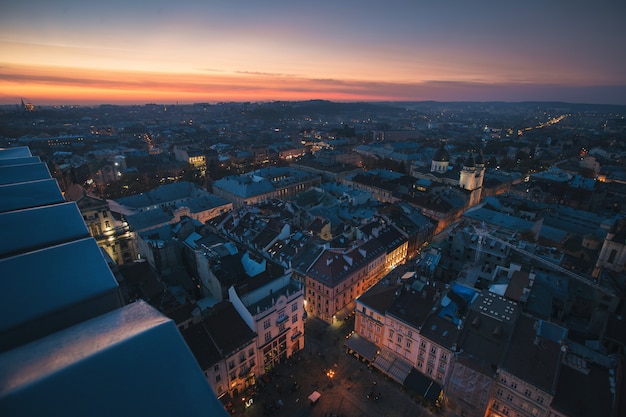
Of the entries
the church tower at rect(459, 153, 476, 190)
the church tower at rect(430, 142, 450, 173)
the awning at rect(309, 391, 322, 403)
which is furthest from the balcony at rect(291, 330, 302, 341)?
the church tower at rect(430, 142, 450, 173)

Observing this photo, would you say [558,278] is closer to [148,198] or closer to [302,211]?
[302,211]

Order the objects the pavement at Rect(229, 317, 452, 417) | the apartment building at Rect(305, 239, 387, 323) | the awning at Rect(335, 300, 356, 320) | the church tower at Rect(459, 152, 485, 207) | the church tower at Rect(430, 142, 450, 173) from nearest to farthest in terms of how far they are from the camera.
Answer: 1. the pavement at Rect(229, 317, 452, 417)
2. the apartment building at Rect(305, 239, 387, 323)
3. the awning at Rect(335, 300, 356, 320)
4. the church tower at Rect(459, 152, 485, 207)
5. the church tower at Rect(430, 142, 450, 173)

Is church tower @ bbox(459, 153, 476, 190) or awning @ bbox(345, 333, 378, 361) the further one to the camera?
church tower @ bbox(459, 153, 476, 190)

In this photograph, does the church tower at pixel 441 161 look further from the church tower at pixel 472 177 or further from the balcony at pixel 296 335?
the balcony at pixel 296 335

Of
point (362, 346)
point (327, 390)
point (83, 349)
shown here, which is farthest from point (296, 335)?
point (83, 349)

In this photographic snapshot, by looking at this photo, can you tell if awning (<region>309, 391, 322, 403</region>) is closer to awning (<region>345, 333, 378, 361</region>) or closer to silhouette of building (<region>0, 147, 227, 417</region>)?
awning (<region>345, 333, 378, 361</region>)

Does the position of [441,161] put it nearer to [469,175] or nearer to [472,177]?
[469,175]

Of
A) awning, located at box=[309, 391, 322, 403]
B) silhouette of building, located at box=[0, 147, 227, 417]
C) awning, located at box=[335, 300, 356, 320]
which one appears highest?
silhouette of building, located at box=[0, 147, 227, 417]
